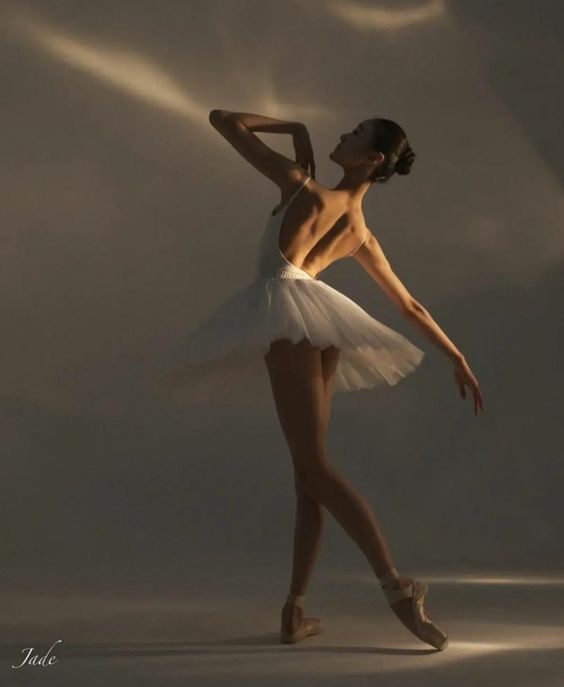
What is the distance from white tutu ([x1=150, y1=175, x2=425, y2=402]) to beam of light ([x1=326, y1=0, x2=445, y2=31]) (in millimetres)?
2134

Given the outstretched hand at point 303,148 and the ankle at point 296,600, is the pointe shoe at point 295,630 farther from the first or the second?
the outstretched hand at point 303,148

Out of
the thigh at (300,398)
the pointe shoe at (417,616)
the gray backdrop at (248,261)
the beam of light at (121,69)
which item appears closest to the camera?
the pointe shoe at (417,616)

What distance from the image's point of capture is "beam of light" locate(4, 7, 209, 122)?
4.43 m

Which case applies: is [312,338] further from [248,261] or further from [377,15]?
[377,15]

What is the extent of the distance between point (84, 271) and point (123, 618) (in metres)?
1.66

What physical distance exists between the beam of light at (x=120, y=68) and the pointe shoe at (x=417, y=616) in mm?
2385

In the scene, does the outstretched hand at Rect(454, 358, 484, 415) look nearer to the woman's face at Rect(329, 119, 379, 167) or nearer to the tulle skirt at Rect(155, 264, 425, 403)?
the tulle skirt at Rect(155, 264, 425, 403)

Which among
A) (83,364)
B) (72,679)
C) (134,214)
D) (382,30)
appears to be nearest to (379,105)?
(382,30)

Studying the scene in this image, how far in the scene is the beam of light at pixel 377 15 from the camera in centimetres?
464

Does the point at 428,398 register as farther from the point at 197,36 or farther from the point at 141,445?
the point at 197,36

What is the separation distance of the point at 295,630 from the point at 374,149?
3.26ft

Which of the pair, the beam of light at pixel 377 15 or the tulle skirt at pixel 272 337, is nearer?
the tulle skirt at pixel 272 337

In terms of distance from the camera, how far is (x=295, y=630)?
8.66 ft

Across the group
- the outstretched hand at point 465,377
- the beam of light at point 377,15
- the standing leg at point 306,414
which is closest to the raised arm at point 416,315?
the outstretched hand at point 465,377
